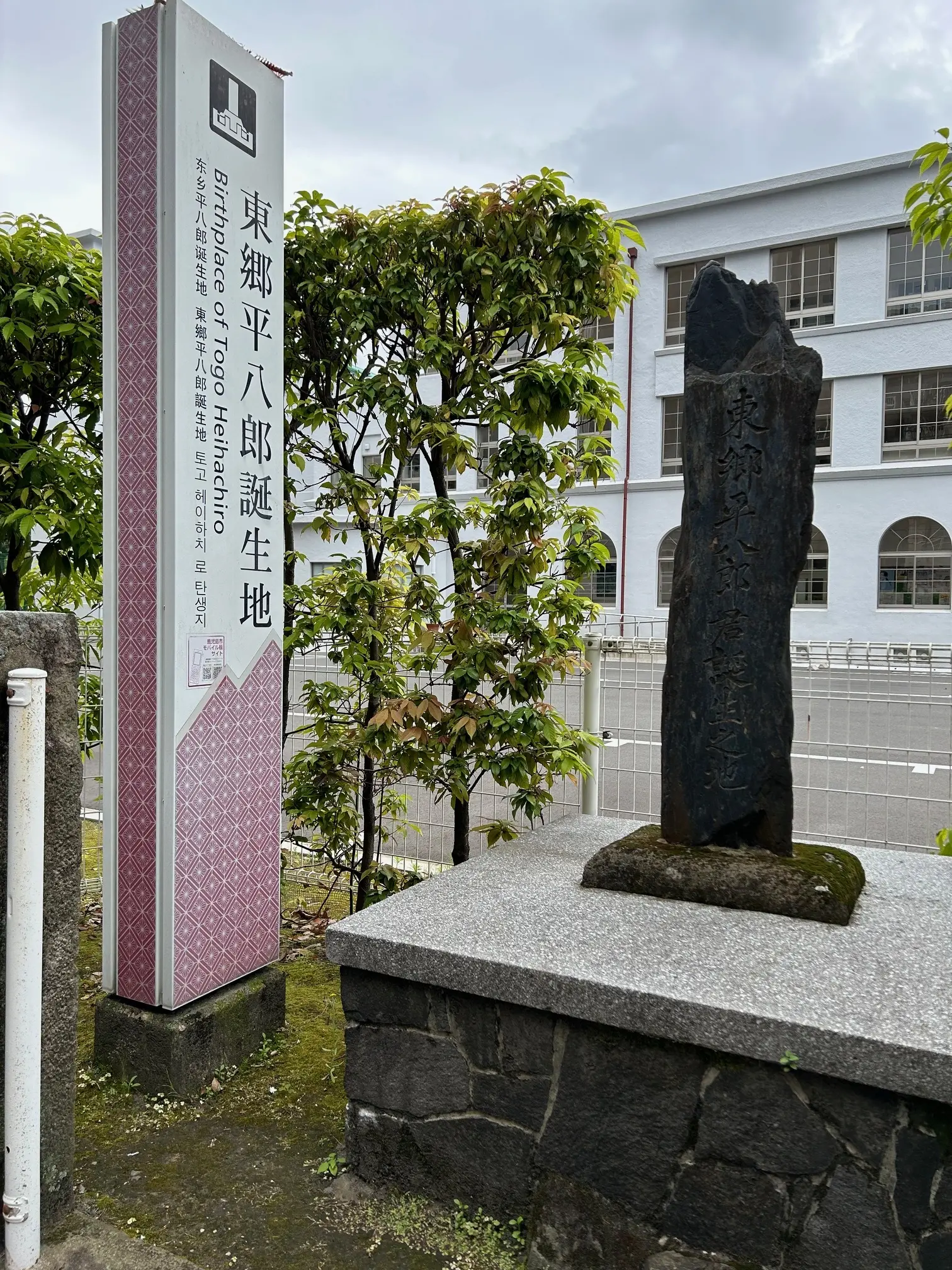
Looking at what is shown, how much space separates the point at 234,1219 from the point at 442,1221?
0.58 m

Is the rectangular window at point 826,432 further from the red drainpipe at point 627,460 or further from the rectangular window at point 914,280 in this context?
the red drainpipe at point 627,460

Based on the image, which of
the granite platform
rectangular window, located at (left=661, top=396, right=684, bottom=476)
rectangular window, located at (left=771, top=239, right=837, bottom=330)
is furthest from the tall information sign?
rectangular window, located at (left=771, top=239, right=837, bottom=330)

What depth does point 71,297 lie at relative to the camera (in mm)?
4156

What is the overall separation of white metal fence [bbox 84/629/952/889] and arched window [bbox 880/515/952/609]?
1258 cm

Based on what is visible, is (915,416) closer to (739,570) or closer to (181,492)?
(739,570)

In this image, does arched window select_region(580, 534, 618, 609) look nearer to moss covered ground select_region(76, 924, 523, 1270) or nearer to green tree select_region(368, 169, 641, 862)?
green tree select_region(368, 169, 641, 862)

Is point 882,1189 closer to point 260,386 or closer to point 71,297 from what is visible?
point 260,386

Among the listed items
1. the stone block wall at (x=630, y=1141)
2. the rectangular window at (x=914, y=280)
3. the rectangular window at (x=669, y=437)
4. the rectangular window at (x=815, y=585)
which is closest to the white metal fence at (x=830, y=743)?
the stone block wall at (x=630, y=1141)

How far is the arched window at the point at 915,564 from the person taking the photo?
19109 millimetres

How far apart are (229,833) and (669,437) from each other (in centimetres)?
1946

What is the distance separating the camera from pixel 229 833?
339 cm

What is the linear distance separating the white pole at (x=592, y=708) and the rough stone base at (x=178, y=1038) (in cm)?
203

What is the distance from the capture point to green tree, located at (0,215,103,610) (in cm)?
402

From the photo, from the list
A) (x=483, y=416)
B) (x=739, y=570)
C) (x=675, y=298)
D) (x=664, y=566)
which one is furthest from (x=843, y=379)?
(x=739, y=570)
